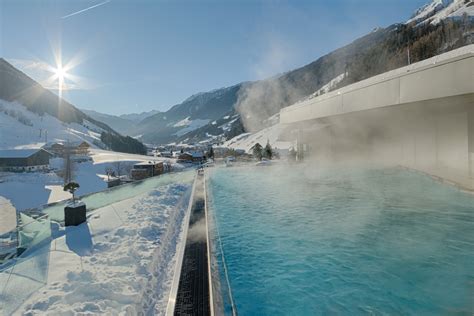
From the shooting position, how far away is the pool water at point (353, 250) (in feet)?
10.1

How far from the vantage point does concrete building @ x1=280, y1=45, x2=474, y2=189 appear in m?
5.90

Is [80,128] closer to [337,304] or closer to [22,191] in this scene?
[22,191]

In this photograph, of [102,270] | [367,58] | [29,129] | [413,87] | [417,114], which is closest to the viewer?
[102,270]

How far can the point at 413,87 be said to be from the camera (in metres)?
6.53

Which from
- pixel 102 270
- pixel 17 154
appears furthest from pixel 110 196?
pixel 17 154

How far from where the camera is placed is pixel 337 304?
3.02 meters

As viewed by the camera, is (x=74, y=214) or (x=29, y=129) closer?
(x=74, y=214)

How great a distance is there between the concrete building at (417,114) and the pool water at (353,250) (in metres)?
Result: 0.91

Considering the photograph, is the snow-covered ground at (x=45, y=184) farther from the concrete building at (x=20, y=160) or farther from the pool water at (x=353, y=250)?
the pool water at (x=353, y=250)

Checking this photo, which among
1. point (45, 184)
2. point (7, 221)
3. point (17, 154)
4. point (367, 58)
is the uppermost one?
point (367, 58)

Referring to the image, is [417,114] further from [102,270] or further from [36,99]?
[36,99]

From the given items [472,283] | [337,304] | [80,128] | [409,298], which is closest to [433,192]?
[472,283]

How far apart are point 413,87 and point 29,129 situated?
65.2 meters

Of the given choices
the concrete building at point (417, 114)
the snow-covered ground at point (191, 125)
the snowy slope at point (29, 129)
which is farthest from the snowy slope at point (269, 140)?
the snow-covered ground at point (191, 125)
